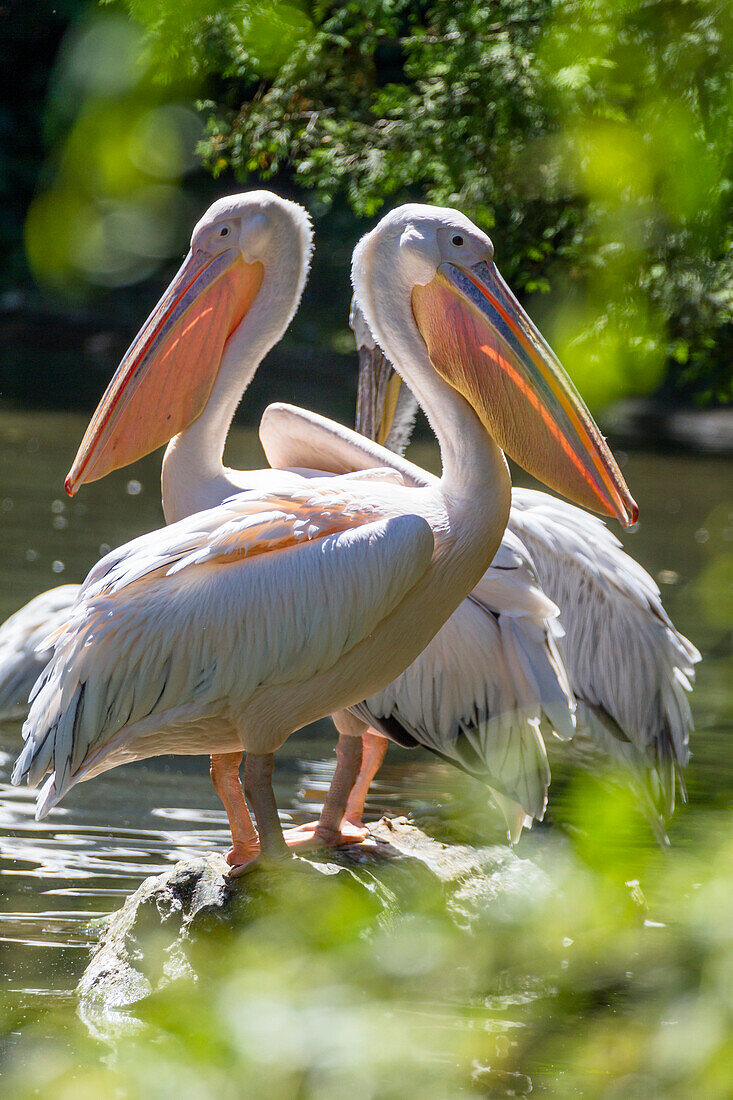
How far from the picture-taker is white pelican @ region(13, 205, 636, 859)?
2.90m

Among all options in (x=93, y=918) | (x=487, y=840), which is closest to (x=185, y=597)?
(x=93, y=918)

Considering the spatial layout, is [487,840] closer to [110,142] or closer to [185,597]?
[185,597]

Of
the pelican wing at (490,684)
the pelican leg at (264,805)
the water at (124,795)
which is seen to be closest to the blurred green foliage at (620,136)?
the water at (124,795)

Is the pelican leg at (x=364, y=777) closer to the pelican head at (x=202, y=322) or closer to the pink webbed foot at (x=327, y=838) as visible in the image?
the pink webbed foot at (x=327, y=838)

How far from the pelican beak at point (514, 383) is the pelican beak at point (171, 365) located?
82 centimetres

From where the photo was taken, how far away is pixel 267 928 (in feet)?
4.26

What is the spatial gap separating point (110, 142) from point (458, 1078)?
3.11 feet

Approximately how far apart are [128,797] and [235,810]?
1.48m

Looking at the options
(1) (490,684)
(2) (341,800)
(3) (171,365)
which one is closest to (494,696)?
(1) (490,684)

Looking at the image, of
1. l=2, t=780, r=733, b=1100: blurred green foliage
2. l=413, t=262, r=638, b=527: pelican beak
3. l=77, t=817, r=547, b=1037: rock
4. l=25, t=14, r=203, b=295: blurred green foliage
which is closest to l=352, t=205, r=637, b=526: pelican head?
l=413, t=262, r=638, b=527: pelican beak

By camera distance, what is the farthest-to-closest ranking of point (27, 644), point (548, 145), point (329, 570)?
point (27, 644)
point (329, 570)
point (548, 145)

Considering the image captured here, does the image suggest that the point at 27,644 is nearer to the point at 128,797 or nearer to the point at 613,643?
the point at 128,797

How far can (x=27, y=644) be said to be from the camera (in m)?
4.41

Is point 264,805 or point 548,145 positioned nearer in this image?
point 548,145
